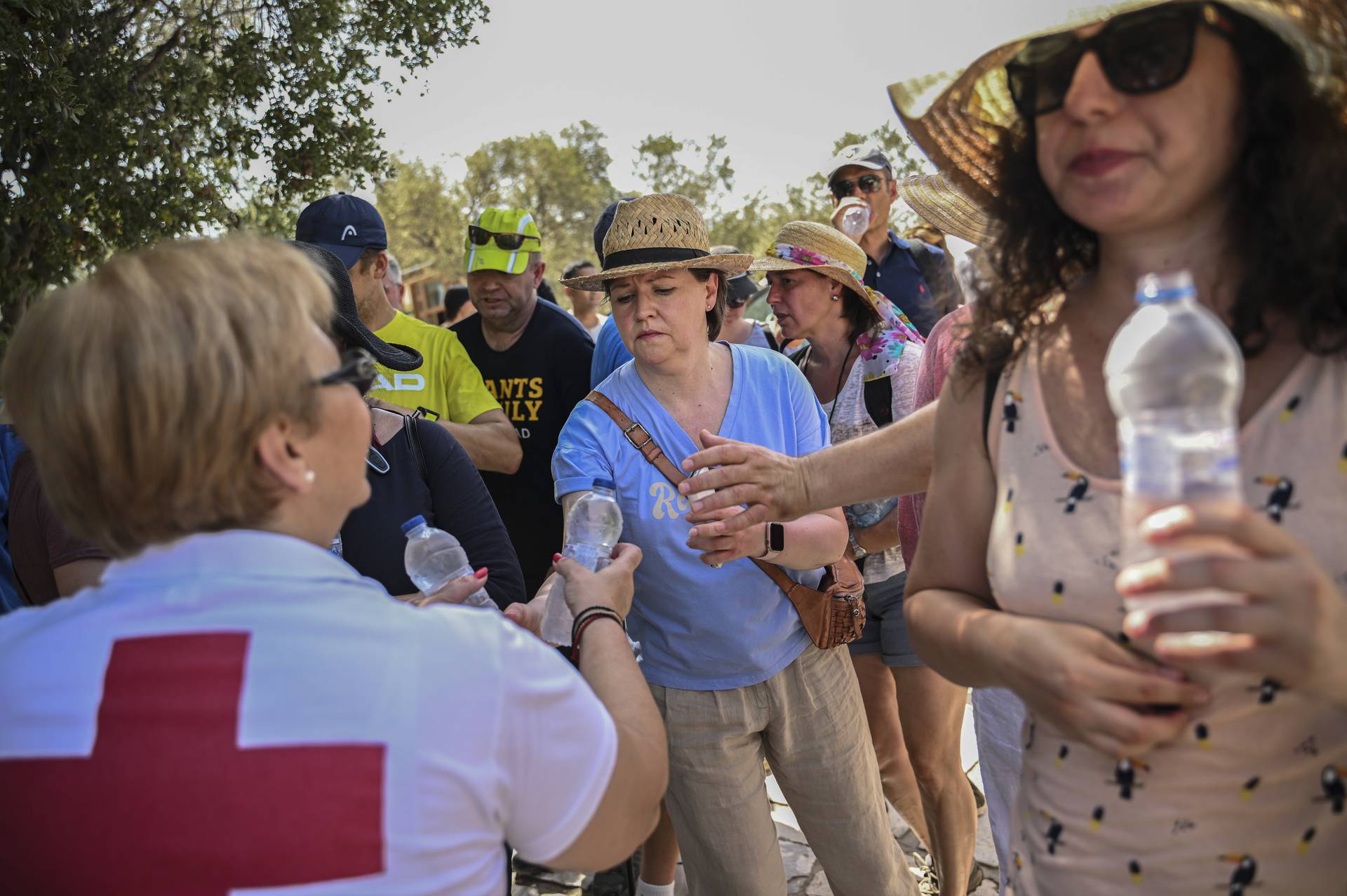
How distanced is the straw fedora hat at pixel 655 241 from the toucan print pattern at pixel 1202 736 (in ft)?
6.77

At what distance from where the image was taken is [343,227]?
4.30 metres

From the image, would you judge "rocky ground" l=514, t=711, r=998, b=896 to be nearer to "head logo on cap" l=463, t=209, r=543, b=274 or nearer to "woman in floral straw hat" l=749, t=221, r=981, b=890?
"woman in floral straw hat" l=749, t=221, r=981, b=890

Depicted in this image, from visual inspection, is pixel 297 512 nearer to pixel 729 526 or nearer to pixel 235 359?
pixel 235 359

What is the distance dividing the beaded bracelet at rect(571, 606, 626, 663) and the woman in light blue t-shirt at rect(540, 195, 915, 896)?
107 cm

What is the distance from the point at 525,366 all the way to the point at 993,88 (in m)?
3.57

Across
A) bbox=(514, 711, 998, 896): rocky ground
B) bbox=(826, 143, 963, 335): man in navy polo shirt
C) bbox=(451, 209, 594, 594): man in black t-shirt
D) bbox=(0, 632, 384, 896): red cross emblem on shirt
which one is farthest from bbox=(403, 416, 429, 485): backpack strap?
bbox=(826, 143, 963, 335): man in navy polo shirt

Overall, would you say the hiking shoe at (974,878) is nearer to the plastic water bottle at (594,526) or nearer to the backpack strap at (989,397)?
the plastic water bottle at (594,526)

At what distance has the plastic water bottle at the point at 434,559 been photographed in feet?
9.60

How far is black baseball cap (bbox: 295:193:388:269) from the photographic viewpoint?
14.0ft

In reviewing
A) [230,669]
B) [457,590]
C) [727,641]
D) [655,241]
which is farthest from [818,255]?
[230,669]

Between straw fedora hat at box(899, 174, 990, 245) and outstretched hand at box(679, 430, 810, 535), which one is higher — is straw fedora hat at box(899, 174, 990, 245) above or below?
above

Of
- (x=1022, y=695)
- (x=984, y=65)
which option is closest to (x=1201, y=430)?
(x=1022, y=695)

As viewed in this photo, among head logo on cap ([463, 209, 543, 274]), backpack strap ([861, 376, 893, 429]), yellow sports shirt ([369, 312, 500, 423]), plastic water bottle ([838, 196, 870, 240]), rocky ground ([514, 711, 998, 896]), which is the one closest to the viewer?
backpack strap ([861, 376, 893, 429])

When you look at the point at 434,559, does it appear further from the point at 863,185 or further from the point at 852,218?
Answer: the point at 863,185
